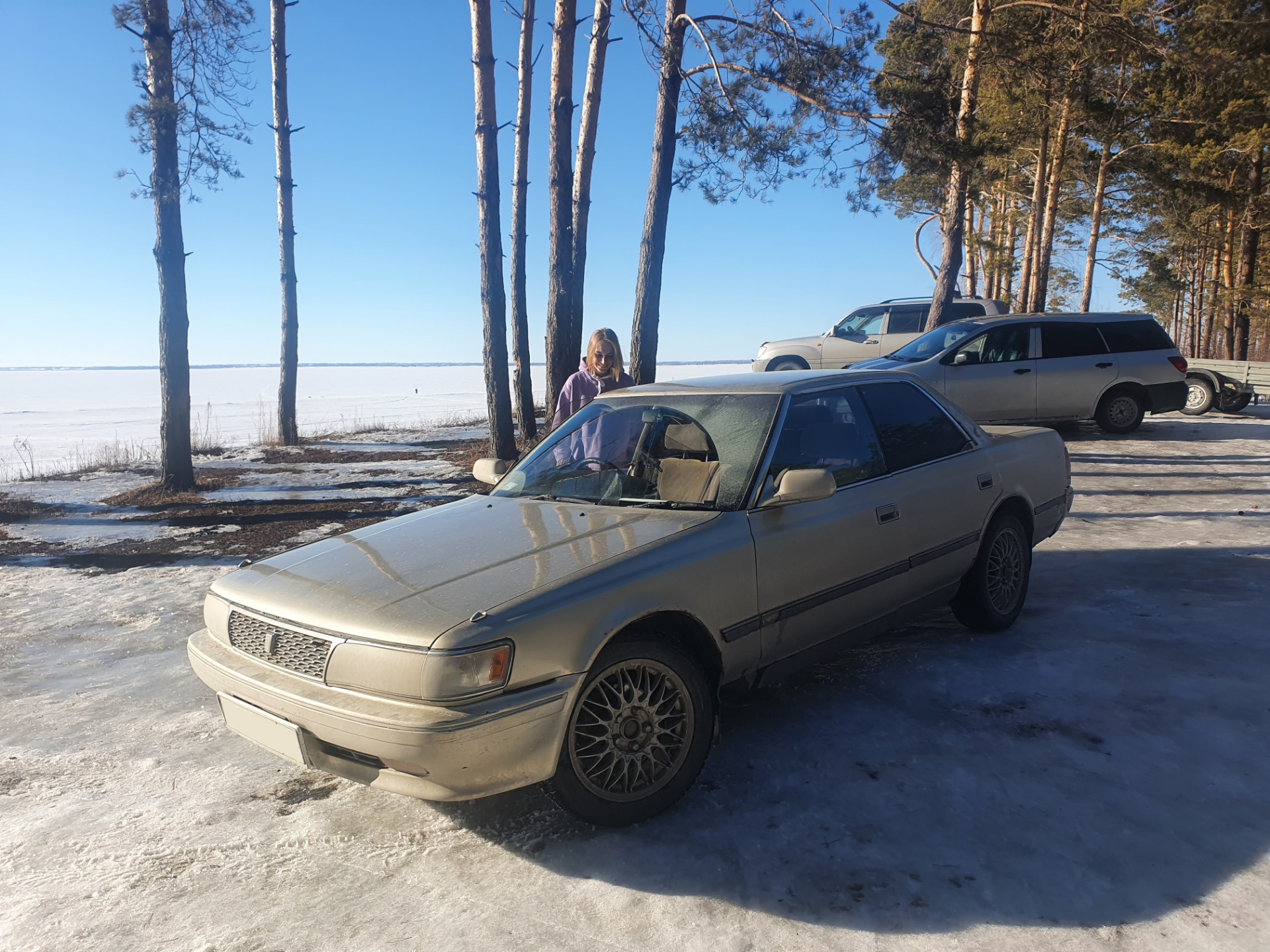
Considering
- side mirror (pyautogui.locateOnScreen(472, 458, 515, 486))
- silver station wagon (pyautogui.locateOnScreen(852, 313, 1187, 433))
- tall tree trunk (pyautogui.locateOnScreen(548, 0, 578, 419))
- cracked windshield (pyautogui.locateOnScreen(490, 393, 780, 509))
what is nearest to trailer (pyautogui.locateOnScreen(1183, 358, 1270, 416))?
silver station wagon (pyautogui.locateOnScreen(852, 313, 1187, 433))

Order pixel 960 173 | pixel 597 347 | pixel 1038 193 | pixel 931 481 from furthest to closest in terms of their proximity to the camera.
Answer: pixel 1038 193
pixel 960 173
pixel 597 347
pixel 931 481

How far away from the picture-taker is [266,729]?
9.85ft

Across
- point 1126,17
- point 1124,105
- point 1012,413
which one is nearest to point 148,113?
point 1012,413

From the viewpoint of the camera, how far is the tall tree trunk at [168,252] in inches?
438

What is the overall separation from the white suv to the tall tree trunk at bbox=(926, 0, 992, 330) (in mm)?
735

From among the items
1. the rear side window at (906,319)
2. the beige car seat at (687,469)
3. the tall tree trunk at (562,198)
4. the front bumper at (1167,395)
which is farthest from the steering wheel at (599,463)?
the rear side window at (906,319)

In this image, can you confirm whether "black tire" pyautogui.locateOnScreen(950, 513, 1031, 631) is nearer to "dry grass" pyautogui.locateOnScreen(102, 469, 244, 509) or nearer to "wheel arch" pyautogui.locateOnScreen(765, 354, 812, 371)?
"dry grass" pyautogui.locateOnScreen(102, 469, 244, 509)

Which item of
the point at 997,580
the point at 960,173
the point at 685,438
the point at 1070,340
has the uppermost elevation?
the point at 960,173

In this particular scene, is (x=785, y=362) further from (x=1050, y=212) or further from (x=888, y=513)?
(x=1050, y=212)

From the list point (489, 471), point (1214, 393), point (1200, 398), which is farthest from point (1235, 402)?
point (489, 471)

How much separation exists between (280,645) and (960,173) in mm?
12546

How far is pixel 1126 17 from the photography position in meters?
14.1

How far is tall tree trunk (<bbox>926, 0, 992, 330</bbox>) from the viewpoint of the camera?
41.3 ft

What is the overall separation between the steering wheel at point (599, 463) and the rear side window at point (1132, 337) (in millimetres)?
11559
